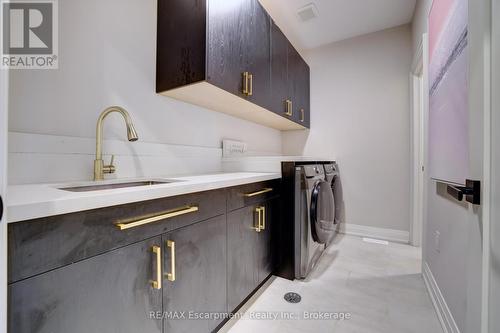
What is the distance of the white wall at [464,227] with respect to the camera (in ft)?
2.12

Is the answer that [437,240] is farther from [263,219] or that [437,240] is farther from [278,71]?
[278,71]

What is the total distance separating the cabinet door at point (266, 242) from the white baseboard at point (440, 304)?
1.01 metres

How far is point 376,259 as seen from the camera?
1987 millimetres

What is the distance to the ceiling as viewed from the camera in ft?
6.72

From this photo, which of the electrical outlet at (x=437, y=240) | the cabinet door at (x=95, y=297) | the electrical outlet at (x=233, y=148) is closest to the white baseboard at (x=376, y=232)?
the electrical outlet at (x=437, y=240)

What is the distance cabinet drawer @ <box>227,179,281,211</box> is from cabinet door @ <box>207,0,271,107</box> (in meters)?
0.66

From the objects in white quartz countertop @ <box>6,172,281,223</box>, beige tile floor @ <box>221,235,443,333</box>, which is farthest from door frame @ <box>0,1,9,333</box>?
beige tile floor @ <box>221,235,443,333</box>

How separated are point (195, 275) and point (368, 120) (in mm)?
2563

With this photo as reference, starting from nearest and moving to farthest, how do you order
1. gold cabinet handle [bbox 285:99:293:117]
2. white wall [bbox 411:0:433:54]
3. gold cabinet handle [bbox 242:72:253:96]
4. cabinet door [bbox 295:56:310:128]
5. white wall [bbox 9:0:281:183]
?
white wall [bbox 9:0:281:183], gold cabinet handle [bbox 242:72:253:96], white wall [bbox 411:0:433:54], gold cabinet handle [bbox 285:99:293:117], cabinet door [bbox 295:56:310:128]

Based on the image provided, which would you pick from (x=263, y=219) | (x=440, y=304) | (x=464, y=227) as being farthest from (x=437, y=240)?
(x=263, y=219)

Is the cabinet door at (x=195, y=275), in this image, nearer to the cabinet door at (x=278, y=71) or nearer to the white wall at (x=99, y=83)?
the white wall at (x=99, y=83)

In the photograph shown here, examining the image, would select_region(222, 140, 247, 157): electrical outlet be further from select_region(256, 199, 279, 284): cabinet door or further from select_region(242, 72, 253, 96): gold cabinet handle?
select_region(256, 199, 279, 284): cabinet door

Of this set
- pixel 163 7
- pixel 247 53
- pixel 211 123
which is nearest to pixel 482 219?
pixel 247 53

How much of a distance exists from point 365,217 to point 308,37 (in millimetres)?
2339
